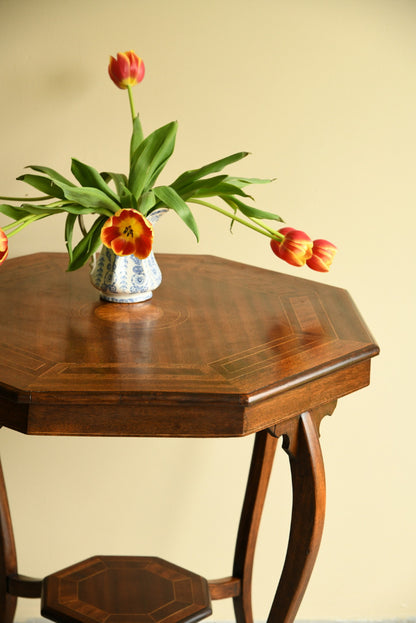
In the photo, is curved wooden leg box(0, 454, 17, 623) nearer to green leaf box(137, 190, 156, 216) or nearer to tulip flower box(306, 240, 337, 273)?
green leaf box(137, 190, 156, 216)

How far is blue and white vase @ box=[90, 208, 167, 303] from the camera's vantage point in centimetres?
138

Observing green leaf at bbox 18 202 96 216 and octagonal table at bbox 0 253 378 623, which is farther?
green leaf at bbox 18 202 96 216

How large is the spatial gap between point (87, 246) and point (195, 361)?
12.8 inches

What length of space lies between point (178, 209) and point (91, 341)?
28 cm

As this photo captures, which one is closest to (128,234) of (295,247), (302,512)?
(295,247)

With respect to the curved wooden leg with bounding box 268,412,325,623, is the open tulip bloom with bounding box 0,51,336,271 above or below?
above

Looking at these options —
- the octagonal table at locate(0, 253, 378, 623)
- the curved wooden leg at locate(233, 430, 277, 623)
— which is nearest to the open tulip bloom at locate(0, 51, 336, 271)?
the octagonal table at locate(0, 253, 378, 623)

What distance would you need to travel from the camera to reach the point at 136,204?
4.51 feet

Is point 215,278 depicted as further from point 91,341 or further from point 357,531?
point 357,531

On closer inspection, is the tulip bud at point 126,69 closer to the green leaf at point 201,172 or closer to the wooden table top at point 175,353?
the green leaf at point 201,172

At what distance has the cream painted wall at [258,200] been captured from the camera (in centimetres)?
173

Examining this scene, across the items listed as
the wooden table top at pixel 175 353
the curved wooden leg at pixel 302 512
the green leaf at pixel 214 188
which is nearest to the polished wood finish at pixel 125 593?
the curved wooden leg at pixel 302 512

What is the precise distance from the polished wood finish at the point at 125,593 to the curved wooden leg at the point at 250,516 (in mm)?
154

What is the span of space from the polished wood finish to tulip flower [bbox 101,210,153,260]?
82 centimetres
